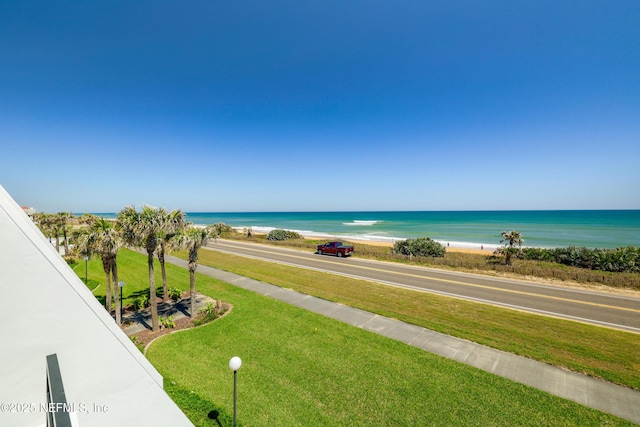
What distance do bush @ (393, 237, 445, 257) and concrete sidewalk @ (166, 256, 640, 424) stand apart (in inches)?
751

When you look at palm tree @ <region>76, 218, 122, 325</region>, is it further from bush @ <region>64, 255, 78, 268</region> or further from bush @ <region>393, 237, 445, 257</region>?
bush @ <region>393, 237, 445, 257</region>

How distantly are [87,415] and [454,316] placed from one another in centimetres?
1419

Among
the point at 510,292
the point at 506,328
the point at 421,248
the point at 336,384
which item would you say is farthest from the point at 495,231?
the point at 336,384

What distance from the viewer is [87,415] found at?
11.1ft

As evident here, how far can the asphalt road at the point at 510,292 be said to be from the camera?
13.3 meters

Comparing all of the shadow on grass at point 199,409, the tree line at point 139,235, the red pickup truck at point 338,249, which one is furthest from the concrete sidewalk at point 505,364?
the red pickup truck at point 338,249

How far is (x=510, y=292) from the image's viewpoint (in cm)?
1698

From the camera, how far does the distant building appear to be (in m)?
3.20

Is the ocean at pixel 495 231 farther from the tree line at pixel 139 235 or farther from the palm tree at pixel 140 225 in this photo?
the palm tree at pixel 140 225

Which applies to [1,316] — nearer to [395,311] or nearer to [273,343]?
[273,343]

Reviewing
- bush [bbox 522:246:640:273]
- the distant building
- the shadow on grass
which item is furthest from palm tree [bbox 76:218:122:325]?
bush [bbox 522:246:640:273]

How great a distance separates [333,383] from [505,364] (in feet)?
20.6

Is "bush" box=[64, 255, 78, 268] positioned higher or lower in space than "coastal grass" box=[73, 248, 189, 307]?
higher

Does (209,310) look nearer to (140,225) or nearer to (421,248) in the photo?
(140,225)
